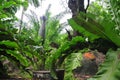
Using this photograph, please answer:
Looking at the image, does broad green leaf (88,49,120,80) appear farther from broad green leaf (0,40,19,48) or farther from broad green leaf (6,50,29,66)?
broad green leaf (6,50,29,66)

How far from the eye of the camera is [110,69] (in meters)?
2.55

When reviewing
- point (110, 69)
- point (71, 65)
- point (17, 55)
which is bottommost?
point (17, 55)

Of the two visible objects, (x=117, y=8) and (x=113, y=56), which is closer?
(x=113, y=56)

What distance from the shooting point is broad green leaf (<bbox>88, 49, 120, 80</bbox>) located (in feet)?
7.97

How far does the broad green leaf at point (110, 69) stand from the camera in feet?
7.97

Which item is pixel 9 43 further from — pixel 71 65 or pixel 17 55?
pixel 71 65

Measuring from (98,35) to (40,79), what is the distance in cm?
162

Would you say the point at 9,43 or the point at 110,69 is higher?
the point at 110,69

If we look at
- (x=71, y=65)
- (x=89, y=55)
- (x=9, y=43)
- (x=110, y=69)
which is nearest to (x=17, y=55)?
(x=9, y=43)

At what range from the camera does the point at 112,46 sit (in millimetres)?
3275

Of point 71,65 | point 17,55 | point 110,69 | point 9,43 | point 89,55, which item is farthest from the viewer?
point 89,55

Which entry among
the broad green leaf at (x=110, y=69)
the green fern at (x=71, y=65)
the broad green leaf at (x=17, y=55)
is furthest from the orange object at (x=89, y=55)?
the broad green leaf at (x=110, y=69)

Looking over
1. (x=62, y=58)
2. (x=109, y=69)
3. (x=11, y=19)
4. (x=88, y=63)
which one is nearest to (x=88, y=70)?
(x=88, y=63)

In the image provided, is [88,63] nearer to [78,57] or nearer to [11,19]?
[11,19]
